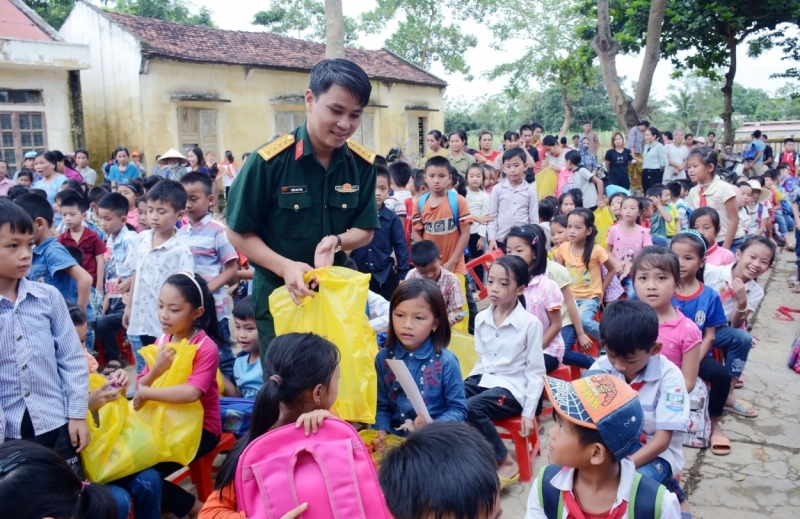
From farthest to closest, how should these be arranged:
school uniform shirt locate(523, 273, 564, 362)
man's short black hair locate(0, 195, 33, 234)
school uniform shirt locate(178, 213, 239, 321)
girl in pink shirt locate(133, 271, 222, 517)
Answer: school uniform shirt locate(178, 213, 239, 321)
school uniform shirt locate(523, 273, 564, 362)
girl in pink shirt locate(133, 271, 222, 517)
man's short black hair locate(0, 195, 33, 234)

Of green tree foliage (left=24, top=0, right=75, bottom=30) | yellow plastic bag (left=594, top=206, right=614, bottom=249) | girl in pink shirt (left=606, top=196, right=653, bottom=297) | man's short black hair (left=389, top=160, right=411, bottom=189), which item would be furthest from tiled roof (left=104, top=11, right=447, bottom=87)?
girl in pink shirt (left=606, top=196, right=653, bottom=297)

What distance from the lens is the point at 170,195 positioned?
372 centimetres

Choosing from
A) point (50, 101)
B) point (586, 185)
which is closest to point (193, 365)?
point (586, 185)

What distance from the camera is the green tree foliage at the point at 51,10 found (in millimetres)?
18062

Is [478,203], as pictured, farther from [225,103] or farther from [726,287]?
[225,103]

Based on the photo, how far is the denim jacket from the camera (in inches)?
113

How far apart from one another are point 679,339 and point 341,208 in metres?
1.75

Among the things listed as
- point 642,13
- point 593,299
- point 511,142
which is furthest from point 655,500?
point 642,13

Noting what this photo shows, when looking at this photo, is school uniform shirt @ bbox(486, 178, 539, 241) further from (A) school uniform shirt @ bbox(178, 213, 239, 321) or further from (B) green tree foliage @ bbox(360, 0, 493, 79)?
(B) green tree foliage @ bbox(360, 0, 493, 79)

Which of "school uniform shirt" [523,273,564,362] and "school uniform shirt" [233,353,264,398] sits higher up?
"school uniform shirt" [523,273,564,362]

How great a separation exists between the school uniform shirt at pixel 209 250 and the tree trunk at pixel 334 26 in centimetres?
608

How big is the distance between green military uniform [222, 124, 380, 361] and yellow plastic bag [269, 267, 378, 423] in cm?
20

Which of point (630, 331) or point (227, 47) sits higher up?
point (227, 47)

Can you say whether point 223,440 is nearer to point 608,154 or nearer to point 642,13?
point 608,154
